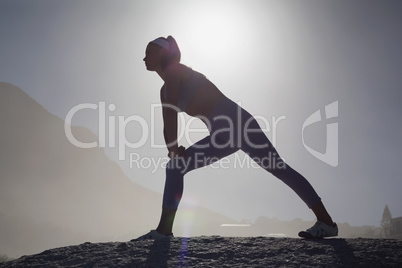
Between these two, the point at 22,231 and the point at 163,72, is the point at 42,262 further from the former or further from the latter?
the point at 22,231

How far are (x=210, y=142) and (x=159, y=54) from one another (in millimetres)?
1238

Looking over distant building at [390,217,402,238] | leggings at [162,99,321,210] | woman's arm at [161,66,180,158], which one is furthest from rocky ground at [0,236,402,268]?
distant building at [390,217,402,238]

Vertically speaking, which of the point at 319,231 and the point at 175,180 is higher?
the point at 175,180

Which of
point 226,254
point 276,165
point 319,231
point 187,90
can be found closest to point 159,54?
point 187,90

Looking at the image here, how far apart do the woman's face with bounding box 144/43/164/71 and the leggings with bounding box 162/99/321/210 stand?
916mm

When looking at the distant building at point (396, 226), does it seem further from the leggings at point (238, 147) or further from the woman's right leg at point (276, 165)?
the leggings at point (238, 147)

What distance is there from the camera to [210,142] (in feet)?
14.1

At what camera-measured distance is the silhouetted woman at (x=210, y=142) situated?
418 cm

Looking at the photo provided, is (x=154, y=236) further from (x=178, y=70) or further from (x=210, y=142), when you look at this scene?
(x=178, y=70)

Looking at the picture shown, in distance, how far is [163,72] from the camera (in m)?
4.44

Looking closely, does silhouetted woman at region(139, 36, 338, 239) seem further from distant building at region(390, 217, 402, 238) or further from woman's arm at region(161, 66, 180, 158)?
distant building at region(390, 217, 402, 238)

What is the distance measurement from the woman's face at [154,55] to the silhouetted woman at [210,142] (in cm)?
8

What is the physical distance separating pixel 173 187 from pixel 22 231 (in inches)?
7138

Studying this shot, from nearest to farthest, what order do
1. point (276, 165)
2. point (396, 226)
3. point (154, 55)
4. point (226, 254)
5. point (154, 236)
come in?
point (226, 254) < point (154, 236) < point (276, 165) < point (154, 55) < point (396, 226)
